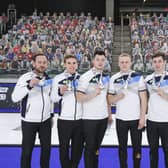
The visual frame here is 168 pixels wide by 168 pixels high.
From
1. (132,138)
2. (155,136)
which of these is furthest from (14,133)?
(155,136)

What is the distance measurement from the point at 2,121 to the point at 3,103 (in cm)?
151

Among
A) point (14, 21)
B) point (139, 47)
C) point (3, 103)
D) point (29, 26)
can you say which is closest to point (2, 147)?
point (3, 103)

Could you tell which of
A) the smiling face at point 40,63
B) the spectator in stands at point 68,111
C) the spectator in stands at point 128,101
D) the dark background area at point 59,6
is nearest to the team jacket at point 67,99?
the spectator in stands at point 68,111

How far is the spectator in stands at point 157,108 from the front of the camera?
184 inches

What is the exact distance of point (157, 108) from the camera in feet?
15.4

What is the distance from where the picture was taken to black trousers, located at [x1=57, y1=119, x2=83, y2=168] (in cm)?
471

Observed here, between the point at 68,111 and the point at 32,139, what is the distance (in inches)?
22.5

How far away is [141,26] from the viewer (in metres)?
18.2

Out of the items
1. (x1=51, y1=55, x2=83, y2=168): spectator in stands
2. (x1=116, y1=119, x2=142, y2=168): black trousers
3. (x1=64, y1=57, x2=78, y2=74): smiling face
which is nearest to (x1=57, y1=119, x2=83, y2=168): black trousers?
(x1=51, y1=55, x2=83, y2=168): spectator in stands

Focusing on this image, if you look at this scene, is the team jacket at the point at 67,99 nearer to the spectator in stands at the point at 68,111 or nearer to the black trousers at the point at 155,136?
the spectator in stands at the point at 68,111

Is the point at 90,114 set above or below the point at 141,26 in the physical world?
below

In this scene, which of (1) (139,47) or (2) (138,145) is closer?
(2) (138,145)

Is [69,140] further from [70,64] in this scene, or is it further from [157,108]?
[157,108]

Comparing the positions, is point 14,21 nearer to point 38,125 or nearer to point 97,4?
point 97,4
